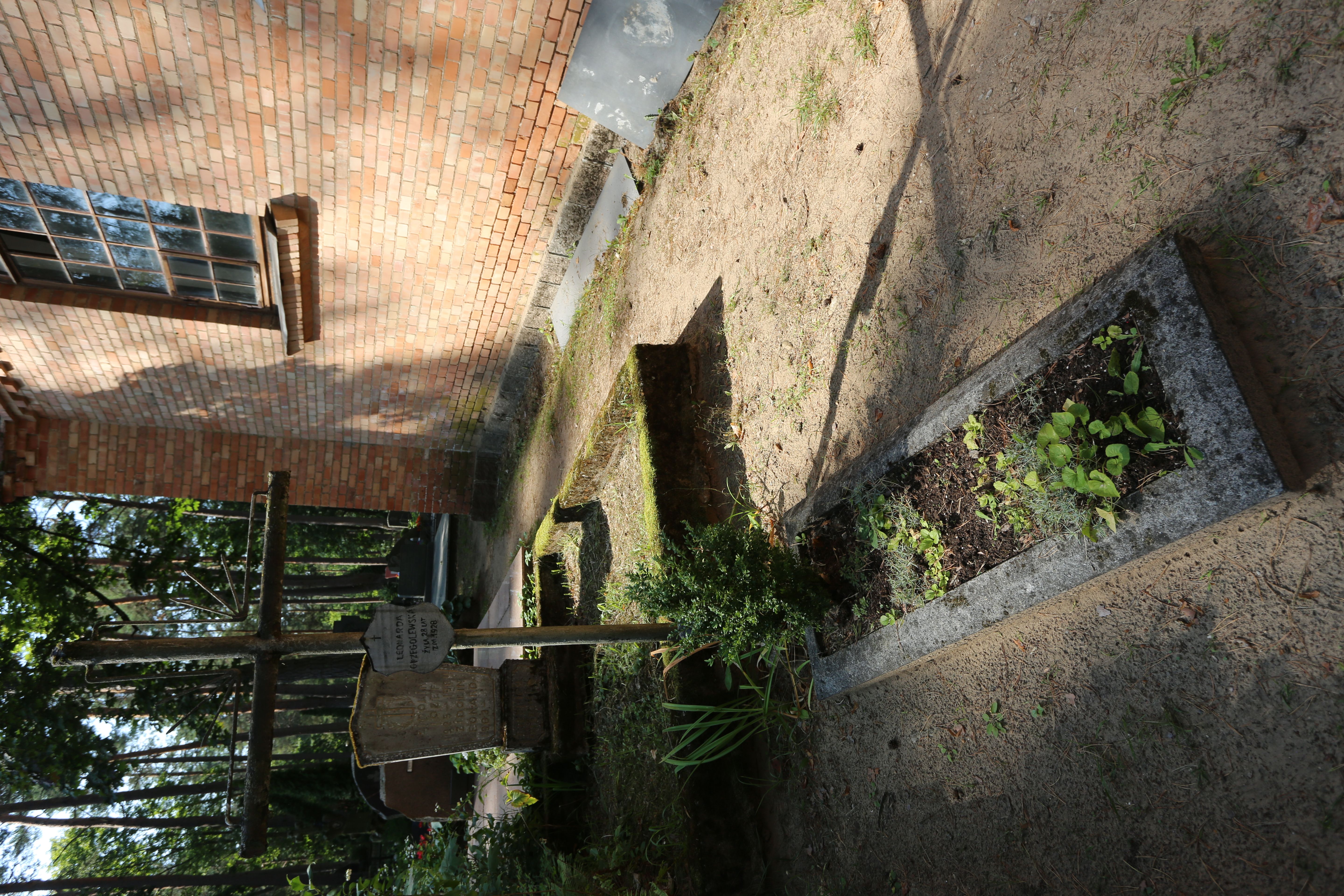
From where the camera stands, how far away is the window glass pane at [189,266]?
7.53 m

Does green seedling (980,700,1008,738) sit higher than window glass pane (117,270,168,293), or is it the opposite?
window glass pane (117,270,168,293)

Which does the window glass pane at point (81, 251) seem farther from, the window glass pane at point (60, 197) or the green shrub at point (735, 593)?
the green shrub at point (735, 593)

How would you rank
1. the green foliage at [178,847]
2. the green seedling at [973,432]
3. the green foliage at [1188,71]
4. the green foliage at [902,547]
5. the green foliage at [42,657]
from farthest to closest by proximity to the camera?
the green foliage at [178,847] < the green foliage at [42,657] < the green foliage at [902,547] < the green seedling at [973,432] < the green foliage at [1188,71]

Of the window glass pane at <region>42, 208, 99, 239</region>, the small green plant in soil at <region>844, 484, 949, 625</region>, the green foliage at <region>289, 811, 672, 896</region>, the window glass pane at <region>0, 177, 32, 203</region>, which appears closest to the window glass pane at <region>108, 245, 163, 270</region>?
the window glass pane at <region>42, 208, 99, 239</region>

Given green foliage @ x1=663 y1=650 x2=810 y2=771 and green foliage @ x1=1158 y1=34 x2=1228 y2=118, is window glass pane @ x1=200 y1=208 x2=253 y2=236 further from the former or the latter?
green foliage @ x1=1158 y1=34 x2=1228 y2=118

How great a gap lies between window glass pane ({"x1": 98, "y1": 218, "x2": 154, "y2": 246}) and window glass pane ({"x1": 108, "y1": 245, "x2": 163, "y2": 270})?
0.10 metres

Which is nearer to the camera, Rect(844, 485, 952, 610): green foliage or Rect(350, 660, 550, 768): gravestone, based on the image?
Rect(844, 485, 952, 610): green foliage

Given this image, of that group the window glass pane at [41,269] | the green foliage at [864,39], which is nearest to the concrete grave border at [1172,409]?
the green foliage at [864,39]

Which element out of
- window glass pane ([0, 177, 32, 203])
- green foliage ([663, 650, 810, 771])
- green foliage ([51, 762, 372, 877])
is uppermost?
window glass pane ([0, 177, 32, 203])

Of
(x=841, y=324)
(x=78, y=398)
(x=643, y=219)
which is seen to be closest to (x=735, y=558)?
(x=841, y=324)

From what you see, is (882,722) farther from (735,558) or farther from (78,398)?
(78,398)

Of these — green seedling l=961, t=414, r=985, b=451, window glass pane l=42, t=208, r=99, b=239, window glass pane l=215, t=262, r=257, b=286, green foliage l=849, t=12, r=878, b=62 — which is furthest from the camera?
window glass pane l=215, t=262, r=257, b=286

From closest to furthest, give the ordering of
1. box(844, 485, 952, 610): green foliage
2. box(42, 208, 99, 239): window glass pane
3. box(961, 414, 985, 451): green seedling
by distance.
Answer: box(961, 414, 985, 451): green seedling < box(844, 485, 952, 610): green foliage < box(42, 208, 99, 239): window glass pane

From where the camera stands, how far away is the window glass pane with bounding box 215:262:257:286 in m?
7.63
